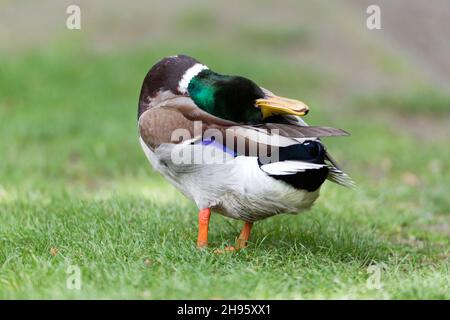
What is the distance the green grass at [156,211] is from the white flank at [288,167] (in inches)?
20.2

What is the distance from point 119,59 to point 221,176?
7204mm

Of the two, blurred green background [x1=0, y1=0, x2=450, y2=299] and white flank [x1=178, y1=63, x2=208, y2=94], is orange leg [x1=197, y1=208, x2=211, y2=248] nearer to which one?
blurred green background [x1=0, y1=0, x2=450, y2=299]

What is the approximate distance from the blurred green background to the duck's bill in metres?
0.77

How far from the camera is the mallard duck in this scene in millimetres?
4059

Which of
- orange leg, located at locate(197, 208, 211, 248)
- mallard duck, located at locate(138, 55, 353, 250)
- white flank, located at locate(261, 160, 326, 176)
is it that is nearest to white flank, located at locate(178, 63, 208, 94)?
mallard duck, located at locate(138, 55, 353, 250)

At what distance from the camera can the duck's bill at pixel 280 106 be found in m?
4.17

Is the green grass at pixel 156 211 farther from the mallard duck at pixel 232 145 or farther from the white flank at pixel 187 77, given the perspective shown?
the white flank at pixel 187 77

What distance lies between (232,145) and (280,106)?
34cm

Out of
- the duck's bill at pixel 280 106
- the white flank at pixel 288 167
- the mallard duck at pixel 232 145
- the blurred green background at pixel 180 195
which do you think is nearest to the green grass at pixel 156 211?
the blurred green background at pixel 180 195

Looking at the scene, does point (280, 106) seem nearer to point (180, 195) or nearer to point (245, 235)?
point (245, 235)

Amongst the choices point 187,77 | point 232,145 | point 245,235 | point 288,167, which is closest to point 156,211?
point 245,235

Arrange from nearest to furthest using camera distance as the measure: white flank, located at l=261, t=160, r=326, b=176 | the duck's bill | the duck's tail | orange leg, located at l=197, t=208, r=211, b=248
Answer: white flank, located at l=261, t=160, r=326, b=176 → the duck's bill → the duck's tail → orange leg, located at l=197, t=208, r=211, b=248

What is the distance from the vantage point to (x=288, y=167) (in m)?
3.99
